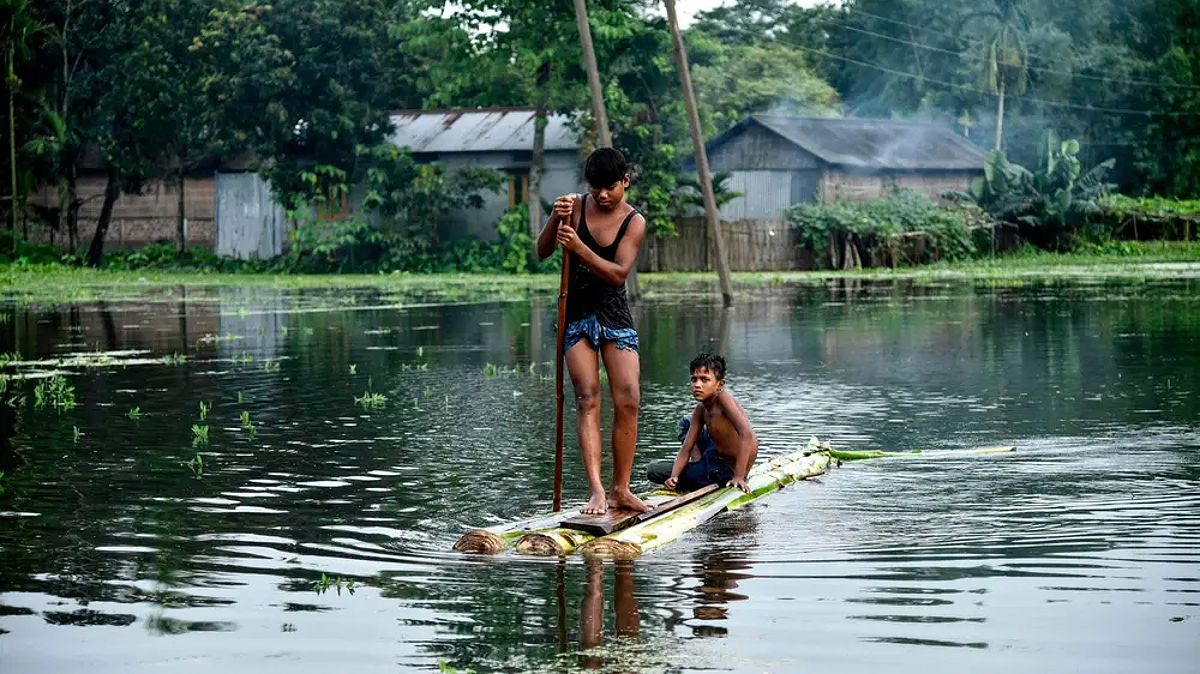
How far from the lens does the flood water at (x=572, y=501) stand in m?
7.10

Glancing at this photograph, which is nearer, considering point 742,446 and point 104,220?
point 742,446

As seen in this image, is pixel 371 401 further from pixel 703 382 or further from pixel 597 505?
pixel 597 505

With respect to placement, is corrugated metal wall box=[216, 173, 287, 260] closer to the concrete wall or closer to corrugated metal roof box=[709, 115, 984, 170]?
the concrete wall

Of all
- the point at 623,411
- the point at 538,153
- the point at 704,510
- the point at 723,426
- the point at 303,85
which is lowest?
the point at 704,510

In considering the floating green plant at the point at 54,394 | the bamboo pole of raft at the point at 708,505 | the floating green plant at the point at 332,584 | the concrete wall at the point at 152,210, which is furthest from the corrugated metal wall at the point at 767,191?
the floating green plant at the point at 332,584

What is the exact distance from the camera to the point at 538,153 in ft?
167

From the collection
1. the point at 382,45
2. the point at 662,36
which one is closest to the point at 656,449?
the point at 662,36

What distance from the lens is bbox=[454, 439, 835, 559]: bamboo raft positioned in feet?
29.4

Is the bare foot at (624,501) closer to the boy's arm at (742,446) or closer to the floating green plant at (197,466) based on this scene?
the boy's arm at (742,446)

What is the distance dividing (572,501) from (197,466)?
9.70ft

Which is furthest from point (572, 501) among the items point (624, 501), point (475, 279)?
point (475, 279)

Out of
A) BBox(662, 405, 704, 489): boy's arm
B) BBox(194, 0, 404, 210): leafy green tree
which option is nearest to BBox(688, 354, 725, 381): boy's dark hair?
BBox(662, 405, 704, 489): boy's arm

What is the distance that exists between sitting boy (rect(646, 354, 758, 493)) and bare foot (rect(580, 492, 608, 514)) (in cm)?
158

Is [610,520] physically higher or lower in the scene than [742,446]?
lower
